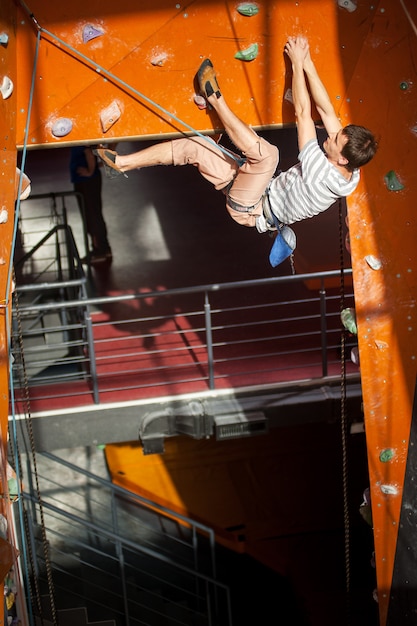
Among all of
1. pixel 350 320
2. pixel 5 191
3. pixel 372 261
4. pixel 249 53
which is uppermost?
pixel 249 53

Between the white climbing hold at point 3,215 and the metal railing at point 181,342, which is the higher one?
the white climbing hold at point 3,215

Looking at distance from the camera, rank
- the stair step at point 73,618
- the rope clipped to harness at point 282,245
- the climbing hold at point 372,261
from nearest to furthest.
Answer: the rope clipped to harness at point 282,245, the climbing hold at point 372,261, the stair step at point 73,618

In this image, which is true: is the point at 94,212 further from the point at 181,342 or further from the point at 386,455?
the point at 386,455

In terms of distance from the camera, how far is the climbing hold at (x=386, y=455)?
13.9 feet

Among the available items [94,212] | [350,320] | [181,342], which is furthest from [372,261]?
[94,212]

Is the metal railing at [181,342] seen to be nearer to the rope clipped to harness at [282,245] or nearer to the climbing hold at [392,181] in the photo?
the rope clipped to harness at [282,245]

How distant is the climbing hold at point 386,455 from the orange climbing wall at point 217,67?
114 centimetres

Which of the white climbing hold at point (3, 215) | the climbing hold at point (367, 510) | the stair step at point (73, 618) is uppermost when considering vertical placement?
the white climbing hold at point (3, 215)

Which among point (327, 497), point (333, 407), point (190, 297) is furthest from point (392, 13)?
point (327, 497)

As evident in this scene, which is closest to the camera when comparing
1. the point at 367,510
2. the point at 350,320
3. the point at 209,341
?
the point at 350,320

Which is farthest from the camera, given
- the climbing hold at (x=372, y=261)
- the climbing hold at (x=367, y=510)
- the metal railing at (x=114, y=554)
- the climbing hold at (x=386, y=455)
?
the metal railing at (x=114, y=554)

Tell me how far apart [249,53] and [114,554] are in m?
5.64

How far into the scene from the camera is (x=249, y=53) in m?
3.73

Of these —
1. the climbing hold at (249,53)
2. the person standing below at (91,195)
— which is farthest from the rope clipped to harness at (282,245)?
the person standing below at (91,195)
